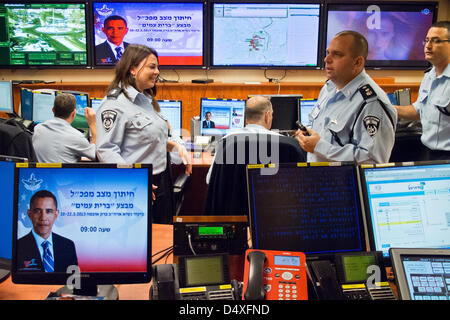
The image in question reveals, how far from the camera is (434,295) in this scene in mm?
1019

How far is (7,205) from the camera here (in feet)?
3.95

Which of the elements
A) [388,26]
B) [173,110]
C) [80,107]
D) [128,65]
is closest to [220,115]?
[173,110]

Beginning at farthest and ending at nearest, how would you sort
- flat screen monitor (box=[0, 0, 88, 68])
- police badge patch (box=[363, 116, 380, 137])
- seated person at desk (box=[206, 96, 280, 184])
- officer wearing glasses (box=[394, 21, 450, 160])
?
1. flat screen monitor (box=[0, 0, 88, 68])
2. officer wearing glasses (box=[394, 21, 450, 160])
3. seated person at desk (box=[206, 96, 280, 184])
4. police badge patch (box=[363, 116, 380, 137])

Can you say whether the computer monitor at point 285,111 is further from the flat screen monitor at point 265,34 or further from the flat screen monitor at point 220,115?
the flat screen monitor at point 265,34

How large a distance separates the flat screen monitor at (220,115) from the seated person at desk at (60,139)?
1277 mm

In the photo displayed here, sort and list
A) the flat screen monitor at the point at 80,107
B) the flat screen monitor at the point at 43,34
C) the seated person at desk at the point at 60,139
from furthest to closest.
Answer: the flat screen monitor at the point at 43,34
the flat screen monitor at the point at 80,107
the seated person at desk at the point at 60,139

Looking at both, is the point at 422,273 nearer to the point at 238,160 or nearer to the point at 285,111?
the point at 238,160

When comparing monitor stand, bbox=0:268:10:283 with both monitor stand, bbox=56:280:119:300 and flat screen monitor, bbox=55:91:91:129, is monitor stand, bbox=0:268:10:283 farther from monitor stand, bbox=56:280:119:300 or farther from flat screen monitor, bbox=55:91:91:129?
flat screen monitor, bbox=55:91:91:129

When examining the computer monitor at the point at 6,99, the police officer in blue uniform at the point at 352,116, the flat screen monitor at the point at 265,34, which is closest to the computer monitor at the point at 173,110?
the computer monitor at the point at 6,99

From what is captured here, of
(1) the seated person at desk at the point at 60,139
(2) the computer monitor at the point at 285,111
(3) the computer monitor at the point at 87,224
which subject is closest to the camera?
(3) the computer monitor at the point at 87,224

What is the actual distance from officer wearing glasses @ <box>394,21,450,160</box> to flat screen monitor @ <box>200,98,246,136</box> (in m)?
1.56

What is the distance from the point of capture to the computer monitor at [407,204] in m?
1.20

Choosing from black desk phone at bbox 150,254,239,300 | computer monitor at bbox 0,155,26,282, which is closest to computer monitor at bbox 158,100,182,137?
computer monitor at bbox 0,155,26,282

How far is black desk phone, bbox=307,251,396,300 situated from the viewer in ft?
3.51
